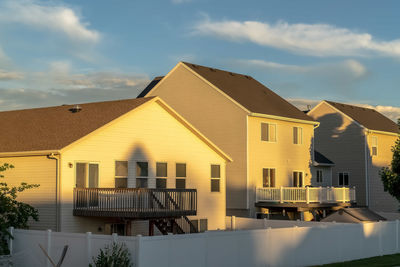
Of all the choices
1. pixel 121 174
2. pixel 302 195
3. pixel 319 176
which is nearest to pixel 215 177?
pixel 302 195

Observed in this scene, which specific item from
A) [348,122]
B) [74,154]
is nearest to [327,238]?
[74,154]

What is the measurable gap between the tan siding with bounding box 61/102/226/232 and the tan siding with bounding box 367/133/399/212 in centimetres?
2024

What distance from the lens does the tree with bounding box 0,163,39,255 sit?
22606 mm

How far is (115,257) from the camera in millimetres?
17141

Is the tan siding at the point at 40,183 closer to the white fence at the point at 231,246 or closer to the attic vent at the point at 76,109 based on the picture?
the white fence at the point at 231,246

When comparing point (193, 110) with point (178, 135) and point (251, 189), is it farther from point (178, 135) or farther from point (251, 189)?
point (178, 135)

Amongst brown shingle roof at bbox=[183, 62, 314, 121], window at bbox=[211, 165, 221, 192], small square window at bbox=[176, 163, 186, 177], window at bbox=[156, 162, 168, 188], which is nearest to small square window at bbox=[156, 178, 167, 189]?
window at bbox=[156, 162, 168, 188]

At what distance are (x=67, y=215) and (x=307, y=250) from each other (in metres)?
9.93

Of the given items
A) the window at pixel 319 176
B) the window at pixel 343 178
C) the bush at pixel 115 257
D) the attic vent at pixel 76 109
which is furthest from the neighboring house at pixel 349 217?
the window at pixel 343 178

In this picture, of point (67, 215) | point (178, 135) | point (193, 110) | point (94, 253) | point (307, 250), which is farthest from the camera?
point (193, 110)

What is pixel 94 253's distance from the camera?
18281 mm

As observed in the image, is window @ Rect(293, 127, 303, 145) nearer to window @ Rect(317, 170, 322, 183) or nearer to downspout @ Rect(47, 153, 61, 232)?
window @ Rect(317, 170, 322, 183)

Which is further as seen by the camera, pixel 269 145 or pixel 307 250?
pixel 269 145

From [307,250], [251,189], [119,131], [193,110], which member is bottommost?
[307,250]
